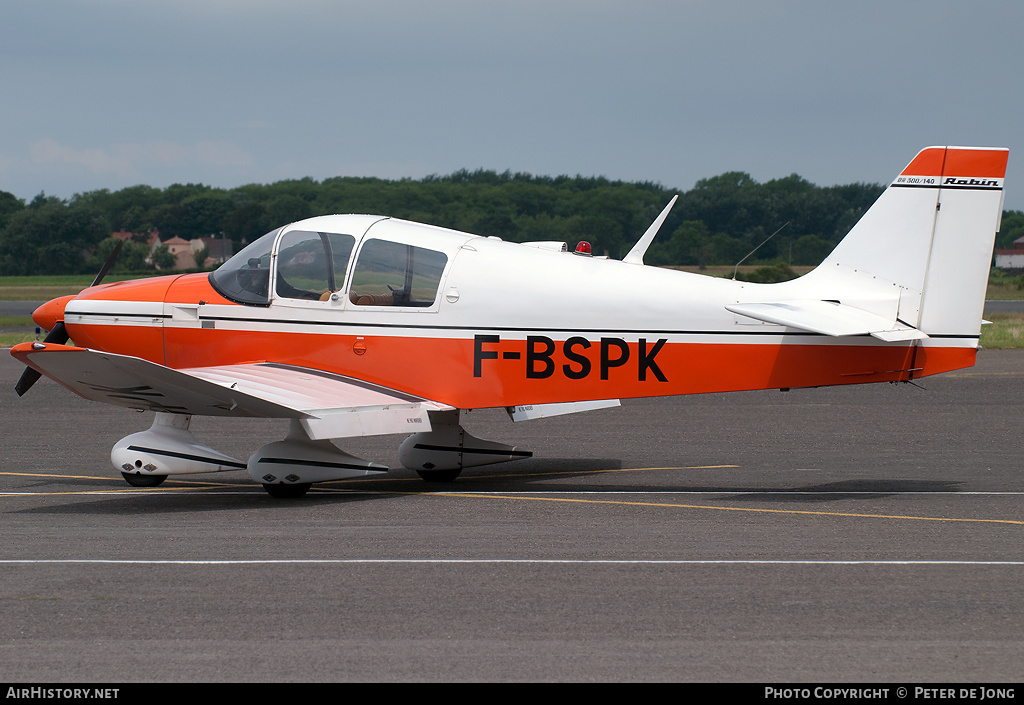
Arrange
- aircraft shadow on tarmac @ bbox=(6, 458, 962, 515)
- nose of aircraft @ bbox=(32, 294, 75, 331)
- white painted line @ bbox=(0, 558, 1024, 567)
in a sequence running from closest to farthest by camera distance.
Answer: white painted line @ bbox=(0, 558, 1024, 567)
aircraft shadow on tarmac @ bbox=(6, 458, 962, 515)
nose of aircraft @ bbox=(32, 294, 75, 331)

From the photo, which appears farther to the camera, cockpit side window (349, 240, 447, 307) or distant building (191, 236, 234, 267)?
distant building (191, 236, 234, 267)

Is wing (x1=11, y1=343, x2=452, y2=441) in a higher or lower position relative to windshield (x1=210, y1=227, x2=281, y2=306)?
lower

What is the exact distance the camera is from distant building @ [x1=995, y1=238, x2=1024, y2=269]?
102 metres

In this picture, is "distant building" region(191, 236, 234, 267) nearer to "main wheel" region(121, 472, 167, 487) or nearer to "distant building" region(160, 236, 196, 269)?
"distant building" region(160, 236, 196, 269)

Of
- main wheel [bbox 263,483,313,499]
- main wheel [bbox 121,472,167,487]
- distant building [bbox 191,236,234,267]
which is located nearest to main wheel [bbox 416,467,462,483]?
main wheel [bbox 263,483,313,499]

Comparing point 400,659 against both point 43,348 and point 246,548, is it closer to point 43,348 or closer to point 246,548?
point 246,548

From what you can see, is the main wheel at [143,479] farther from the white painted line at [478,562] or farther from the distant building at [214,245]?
the distant building at [214,245]

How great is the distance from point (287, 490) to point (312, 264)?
2178mm

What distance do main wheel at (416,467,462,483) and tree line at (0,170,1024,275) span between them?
14.9 feet

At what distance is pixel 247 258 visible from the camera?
9.97 meters

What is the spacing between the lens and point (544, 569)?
21.4ft

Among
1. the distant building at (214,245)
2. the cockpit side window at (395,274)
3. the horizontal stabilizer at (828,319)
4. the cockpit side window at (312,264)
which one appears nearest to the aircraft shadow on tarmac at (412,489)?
the horizontal stabilizer at (828,319)

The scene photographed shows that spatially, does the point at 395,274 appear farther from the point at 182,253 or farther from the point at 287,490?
the point at 182,253
